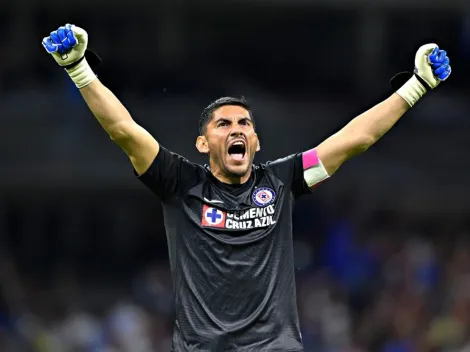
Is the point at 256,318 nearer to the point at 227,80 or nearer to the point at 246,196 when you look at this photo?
the point at 246,196

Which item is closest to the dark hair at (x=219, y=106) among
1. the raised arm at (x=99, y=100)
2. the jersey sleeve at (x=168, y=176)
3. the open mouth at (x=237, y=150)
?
the open mouth at (x=237, y=150)

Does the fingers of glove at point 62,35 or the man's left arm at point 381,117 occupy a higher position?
Result: the fingers of glove at point 62,35

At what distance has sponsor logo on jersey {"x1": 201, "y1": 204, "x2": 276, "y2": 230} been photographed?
18.3 ft

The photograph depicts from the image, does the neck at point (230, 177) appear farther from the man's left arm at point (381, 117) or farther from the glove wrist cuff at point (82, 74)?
the glove wrist cuff at point (82, 74)

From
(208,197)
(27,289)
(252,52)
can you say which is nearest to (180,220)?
(208,197)

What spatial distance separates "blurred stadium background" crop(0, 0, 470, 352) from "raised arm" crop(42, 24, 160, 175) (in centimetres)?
623

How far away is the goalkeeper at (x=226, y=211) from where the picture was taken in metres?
5.44

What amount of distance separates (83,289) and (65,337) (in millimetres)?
1608

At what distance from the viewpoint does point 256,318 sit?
5.42m

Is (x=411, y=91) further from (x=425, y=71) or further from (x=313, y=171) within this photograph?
(x=313, y=171)

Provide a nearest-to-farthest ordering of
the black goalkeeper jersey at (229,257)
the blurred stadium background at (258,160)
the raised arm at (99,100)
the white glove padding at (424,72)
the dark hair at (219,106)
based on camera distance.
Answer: the black goalkeeper jersey at (229,257) < the raised arm at (99,100) < the dark hair at (219,106) < the white glove padding at (424,72) < the blurred stadium background at (258,160)

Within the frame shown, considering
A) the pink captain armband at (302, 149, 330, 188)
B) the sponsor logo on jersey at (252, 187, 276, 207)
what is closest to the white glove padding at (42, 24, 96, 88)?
the sponsor logo on jersey at (252, 187, 276, 207)

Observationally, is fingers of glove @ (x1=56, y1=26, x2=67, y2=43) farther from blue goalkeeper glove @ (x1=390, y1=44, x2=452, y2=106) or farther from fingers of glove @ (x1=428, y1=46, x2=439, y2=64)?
fingers of glove @ (x1=428, y1=46, x2=439, y2=64)

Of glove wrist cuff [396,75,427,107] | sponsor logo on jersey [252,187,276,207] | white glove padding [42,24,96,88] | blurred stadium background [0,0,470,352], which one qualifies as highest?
white glove padding [42,24,96,88]
